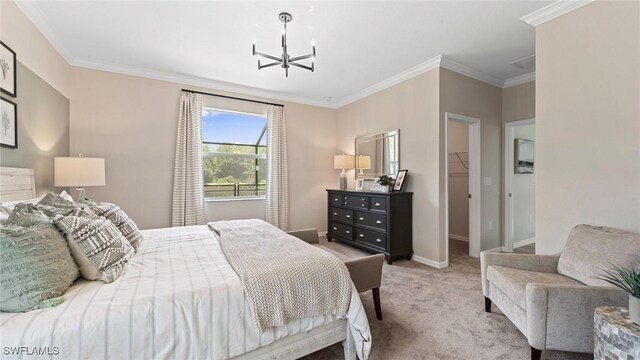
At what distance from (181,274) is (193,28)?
2.43 metres

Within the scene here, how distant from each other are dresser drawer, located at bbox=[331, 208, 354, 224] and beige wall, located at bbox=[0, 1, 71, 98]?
12.7ft

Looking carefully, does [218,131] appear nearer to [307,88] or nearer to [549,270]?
[307,88]

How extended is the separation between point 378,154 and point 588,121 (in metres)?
2.51

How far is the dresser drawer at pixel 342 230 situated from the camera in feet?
13.9

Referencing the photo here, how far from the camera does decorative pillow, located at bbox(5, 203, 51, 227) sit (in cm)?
125

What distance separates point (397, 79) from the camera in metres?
3.88

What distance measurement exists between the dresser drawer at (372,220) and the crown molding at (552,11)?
2.54 m

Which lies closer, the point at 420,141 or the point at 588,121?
the point at 588,121

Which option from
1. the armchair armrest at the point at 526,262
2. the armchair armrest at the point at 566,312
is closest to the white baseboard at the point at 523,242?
the armchair armrest at the point at 526,262

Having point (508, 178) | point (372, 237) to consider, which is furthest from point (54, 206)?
point (508, 178)

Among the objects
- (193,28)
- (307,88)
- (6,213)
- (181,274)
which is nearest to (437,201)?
(307,88)

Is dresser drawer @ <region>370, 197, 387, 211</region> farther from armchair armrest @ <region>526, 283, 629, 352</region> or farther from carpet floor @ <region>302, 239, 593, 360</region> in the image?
armchair armrest @ <region>526, 283, 629, 352</region>

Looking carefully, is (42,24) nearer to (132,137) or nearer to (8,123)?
(8,123)

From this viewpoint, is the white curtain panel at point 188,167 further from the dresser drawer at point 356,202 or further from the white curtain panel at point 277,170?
the dresser drawer at point 356,202
